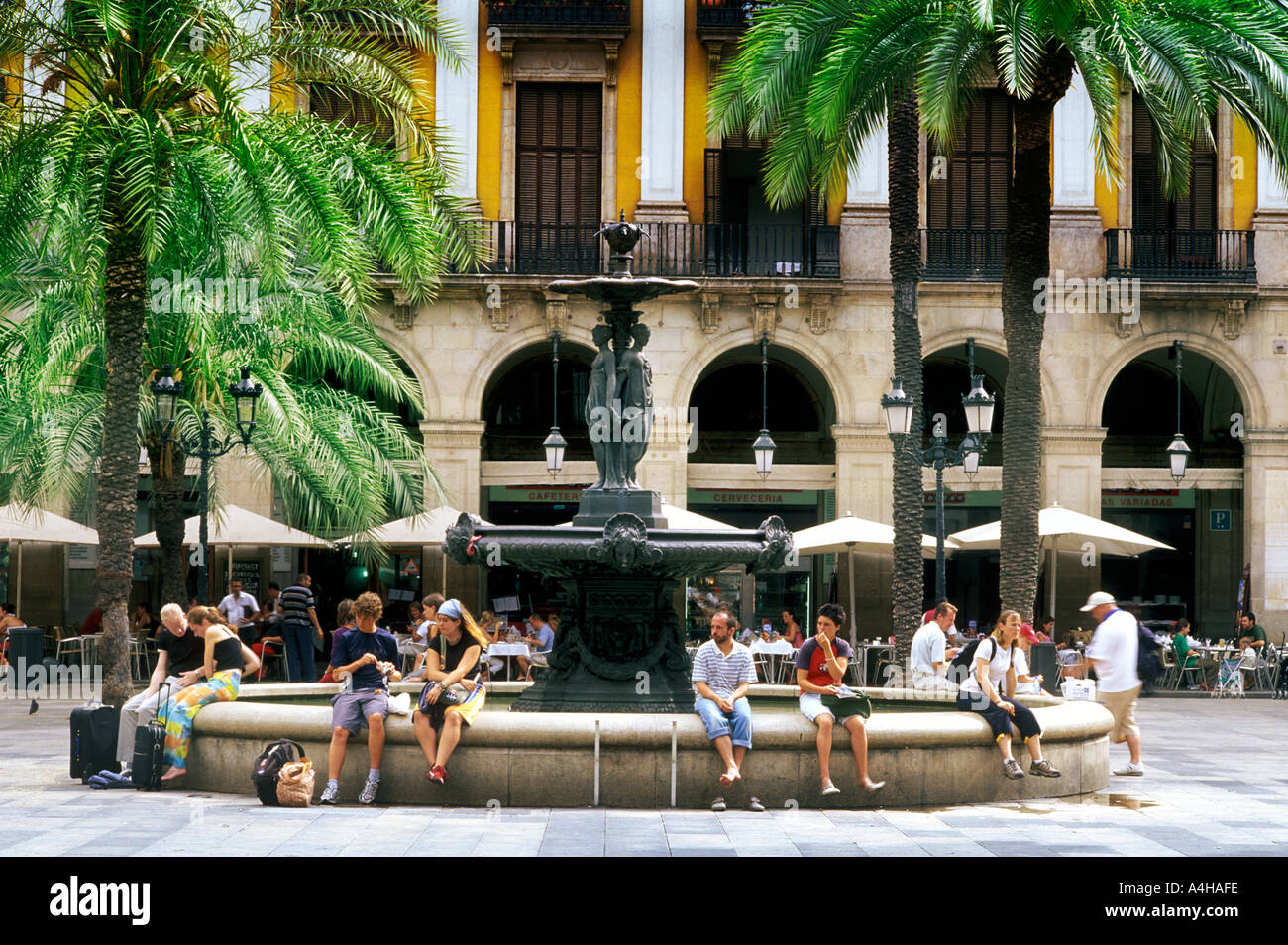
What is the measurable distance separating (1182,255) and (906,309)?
9.57 meters

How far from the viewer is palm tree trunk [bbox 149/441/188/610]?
20984 mm

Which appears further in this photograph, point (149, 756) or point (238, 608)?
point (238, 608)

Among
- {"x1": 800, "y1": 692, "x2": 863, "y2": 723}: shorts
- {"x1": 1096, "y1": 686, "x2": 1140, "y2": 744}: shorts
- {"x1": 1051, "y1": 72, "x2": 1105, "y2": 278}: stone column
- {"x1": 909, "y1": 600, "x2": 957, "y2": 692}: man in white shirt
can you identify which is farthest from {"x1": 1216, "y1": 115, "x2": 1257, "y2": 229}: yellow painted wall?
{"x1": 800, "y1": 692, "x2": 863, "y2": 723}: shorts

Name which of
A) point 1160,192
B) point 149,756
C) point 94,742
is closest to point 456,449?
point 1160,192

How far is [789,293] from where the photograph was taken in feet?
90.6

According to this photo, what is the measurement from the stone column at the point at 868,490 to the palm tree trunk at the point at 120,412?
49.3ft

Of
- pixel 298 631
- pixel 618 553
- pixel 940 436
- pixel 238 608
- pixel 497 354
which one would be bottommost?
pixel 298 631

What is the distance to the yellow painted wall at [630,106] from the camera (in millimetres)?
28516

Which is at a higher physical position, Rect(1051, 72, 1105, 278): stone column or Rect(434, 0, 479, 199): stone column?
Answer: Rect(434, 0, 479, 199): stone column

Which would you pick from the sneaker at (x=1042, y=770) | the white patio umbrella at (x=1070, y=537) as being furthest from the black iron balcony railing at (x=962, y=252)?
the sneaker at (x=1042, y=770)

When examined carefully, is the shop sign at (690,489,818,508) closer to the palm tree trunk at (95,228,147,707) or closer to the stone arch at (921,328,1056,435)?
the stone arch at (921,328,1056,435)

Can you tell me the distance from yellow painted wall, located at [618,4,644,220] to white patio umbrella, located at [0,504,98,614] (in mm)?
10645

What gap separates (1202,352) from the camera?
28359 millimetres

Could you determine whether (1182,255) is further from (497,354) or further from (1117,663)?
(1117,663)
